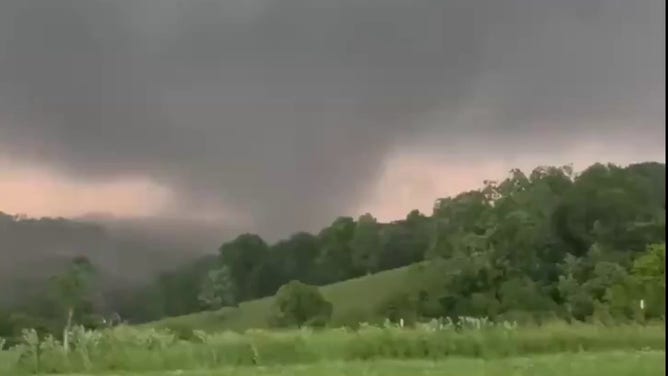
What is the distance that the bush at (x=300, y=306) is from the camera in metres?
44.6

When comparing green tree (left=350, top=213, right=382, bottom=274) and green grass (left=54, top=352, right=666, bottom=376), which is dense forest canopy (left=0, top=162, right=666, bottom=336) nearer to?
green tree (left=350, top=213, right=382, bottom=274)

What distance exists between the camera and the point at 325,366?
1350 cm

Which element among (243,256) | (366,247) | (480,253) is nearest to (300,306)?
(243,256)

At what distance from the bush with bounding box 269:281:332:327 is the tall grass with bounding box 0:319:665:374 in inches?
1059

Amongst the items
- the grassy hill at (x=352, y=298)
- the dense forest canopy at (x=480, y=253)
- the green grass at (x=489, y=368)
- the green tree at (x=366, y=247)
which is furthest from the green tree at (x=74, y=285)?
the green tree at (x=366, y=247)

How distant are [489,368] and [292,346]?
4.07m

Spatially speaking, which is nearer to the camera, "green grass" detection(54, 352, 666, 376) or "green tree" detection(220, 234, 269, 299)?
"green grass" detection(54, 352, 666, 376)

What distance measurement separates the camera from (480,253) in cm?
4475

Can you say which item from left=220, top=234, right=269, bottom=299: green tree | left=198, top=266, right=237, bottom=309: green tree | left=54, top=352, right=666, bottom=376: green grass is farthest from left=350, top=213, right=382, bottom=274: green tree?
left=54, top=352, right=666, bottom=376: green grass

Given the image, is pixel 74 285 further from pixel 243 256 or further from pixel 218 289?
pixel 243 256

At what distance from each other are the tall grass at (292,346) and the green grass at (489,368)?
3.28 feet

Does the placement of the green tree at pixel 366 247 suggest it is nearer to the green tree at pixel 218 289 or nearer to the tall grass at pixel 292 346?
the green tree at pixel 218 289

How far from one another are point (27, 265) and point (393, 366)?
2916 centimetres

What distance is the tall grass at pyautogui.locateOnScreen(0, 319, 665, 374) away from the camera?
1466 centimetres
